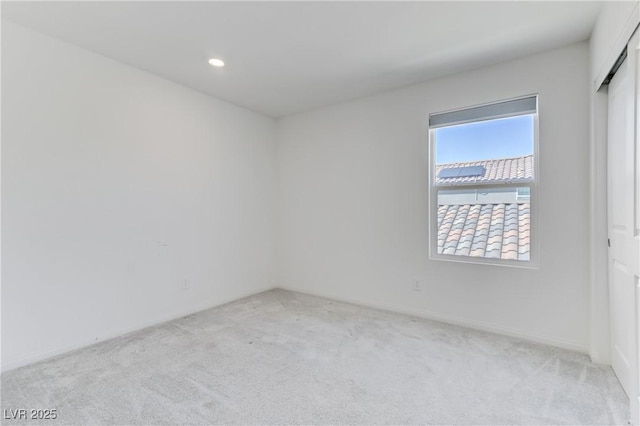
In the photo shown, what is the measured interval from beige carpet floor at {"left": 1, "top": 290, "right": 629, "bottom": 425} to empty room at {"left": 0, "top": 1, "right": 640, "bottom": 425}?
0.06ft

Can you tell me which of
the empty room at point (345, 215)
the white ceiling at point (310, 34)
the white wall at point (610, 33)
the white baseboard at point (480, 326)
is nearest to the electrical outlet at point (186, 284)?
the empty room at point (345, 215)

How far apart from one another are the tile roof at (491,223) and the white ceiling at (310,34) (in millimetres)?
952

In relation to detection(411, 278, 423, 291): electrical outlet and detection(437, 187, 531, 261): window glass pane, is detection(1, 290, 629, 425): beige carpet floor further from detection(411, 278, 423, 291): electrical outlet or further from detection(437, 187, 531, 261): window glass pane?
detection(437, 187, 531, 261): window glass pane

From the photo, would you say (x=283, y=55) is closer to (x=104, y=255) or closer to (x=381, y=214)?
(x=381, y=214)

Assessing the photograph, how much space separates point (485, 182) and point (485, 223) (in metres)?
0.39

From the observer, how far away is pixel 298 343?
2574 millimetres

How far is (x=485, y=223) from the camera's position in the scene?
2930 mm

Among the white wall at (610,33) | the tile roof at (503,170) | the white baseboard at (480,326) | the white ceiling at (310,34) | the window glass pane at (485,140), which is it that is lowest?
the white baseboard at (480,326)

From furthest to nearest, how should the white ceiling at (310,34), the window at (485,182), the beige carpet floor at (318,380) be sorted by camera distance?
1. the window at (485,182)
2. the white ceiling at (310,34)
3. the beige carpet floor at (318,380)

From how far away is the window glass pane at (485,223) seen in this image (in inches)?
107

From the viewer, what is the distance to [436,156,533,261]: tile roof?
8.85 feet

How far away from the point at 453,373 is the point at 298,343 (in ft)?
3.93

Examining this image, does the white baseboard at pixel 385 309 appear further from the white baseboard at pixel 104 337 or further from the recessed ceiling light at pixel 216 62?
the recessed ceiling light at pixel 216 62

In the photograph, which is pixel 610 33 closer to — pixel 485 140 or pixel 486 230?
pixel 485 140
